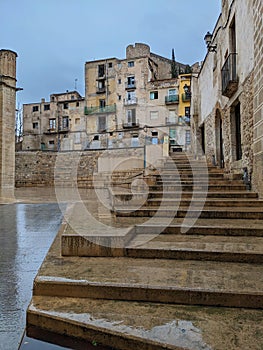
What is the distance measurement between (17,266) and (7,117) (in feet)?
40.0

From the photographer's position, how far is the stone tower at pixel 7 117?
13617 millimetres

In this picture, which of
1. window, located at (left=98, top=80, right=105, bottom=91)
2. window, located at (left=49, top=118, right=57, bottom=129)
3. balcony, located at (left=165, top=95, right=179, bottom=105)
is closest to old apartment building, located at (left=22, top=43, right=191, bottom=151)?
balcony, located at (left=165, top=95, right=179, bottom=105)

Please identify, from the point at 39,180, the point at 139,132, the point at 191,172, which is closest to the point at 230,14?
the point at 191,172

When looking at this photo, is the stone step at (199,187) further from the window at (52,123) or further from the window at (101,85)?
the window at (52,123)

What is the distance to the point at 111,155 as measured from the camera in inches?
1001

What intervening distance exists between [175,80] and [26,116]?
22.4 metres

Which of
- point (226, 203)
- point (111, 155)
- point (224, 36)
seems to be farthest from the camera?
point (111, 155)

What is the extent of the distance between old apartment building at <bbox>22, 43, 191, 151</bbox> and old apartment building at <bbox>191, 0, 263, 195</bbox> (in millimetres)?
18280

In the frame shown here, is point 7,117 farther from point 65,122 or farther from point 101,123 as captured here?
point 65,122

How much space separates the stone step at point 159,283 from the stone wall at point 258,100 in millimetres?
3258

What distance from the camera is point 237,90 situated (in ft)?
23.9

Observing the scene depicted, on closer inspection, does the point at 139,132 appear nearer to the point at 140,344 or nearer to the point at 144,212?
the point at 144,212

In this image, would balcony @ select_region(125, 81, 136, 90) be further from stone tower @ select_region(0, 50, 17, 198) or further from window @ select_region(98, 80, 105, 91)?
stone tower @ select_region(0, 50, 17, 198)

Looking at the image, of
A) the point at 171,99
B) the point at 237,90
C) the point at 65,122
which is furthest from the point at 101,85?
the point at 237,90
